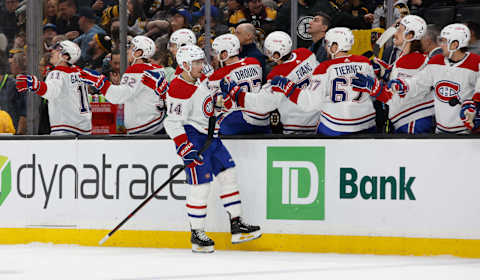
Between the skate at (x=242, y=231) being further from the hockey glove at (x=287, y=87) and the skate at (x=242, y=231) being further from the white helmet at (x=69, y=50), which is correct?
the white helmet at (x=69, y=50)

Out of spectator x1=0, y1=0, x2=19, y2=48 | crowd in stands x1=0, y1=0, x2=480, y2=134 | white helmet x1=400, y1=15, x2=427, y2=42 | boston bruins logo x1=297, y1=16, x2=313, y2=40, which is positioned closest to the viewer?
white helmet x1=400, y1=15, x2=427, y2=42

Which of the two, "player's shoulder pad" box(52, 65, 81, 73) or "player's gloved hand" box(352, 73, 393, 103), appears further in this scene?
"player's shoulder pad" box(52, 65, 81, 73)

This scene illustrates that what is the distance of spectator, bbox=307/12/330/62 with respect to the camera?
6.06 m

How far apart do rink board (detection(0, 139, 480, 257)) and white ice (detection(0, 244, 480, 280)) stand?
15 centimetres

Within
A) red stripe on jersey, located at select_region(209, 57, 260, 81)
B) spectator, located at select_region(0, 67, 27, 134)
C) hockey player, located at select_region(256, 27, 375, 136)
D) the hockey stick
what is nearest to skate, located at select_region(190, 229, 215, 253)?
the hockey stick

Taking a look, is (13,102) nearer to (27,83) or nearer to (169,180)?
(27,83)

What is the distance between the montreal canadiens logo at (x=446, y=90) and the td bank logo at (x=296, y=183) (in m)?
0.89

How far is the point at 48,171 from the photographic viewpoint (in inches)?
216

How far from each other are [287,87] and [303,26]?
1.52 m

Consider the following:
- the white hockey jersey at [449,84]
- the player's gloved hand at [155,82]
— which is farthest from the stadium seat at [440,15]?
the player's gloved hand at [155,82]

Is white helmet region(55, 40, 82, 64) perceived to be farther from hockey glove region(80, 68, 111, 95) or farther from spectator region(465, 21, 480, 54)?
spectator region(465, 21, 480, 54)

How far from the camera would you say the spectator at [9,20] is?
282 inches

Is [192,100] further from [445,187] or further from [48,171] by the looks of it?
[445,187]

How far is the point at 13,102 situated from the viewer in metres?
7.01
